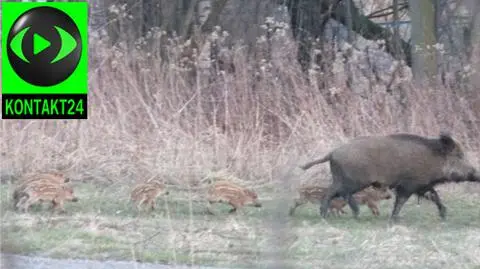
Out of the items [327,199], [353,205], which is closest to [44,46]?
[327,199]

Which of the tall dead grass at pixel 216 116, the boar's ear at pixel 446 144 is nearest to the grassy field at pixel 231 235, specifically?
the boar's ear at pixel 446 144

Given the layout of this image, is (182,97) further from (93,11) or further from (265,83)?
(93,11)

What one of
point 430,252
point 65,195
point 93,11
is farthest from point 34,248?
point 93,11

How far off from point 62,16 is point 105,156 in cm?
722

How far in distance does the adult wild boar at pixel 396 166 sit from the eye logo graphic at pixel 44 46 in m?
4.87

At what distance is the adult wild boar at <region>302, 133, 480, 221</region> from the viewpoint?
34.7ft

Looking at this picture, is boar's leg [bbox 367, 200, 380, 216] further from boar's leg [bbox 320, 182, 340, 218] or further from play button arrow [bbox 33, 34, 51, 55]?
play button arrow [bbox 33, 34, 51, 55]

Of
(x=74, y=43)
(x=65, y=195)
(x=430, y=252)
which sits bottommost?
(x=430, y=252)

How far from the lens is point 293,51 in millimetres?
15367

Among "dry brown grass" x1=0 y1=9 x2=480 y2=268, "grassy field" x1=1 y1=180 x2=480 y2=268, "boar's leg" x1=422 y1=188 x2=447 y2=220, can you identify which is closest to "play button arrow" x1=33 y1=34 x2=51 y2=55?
"grassy field" x1=1 y1=180 x2=480 y2=268

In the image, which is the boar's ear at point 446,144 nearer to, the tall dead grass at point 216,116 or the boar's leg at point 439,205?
the boar's leg at point 439,205

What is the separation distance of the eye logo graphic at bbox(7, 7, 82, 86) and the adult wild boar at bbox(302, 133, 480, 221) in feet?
16.0

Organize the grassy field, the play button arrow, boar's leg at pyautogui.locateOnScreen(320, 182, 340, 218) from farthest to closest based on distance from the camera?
boar's leg at pyautogui.locateOnScreen(320, 182, 340, 218) → the grassy field → the play button arrow

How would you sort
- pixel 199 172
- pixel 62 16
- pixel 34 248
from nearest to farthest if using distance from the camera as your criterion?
pixel 62 16
pixel 34 248
pixel 199 172
